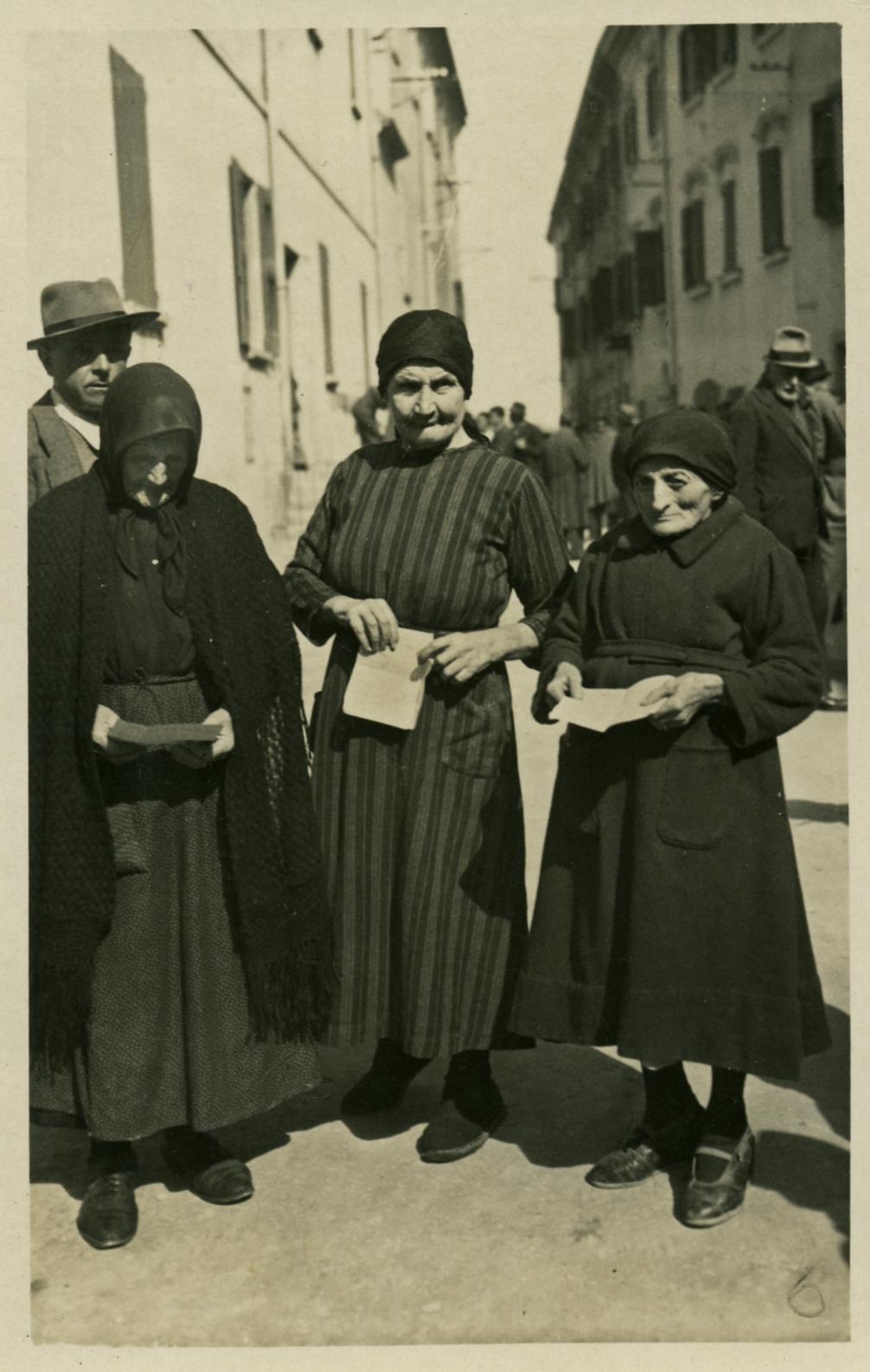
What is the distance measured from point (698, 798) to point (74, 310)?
1790 mm

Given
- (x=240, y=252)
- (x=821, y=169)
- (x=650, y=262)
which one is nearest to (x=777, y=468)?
(x=240, y=252)

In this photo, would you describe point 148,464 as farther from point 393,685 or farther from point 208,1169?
point 208,1169

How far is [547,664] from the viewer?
10.3ft

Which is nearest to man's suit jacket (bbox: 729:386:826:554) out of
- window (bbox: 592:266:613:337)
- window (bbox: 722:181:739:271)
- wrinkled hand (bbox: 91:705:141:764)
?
wrinkled hand (bbox: 91:705:141:764)

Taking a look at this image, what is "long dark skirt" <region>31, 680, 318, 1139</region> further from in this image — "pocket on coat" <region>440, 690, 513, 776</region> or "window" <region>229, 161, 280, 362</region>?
"window" <region>229, 161, 280, 362</region>

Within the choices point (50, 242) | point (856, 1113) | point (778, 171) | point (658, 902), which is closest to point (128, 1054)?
point (658, 902)

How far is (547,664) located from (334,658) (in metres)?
0.56

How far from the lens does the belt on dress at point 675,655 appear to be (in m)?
2.96

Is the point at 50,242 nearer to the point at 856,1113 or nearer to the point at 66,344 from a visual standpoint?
the point at 66,344

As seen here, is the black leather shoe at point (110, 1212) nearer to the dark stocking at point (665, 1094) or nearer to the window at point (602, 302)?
the dark stocking at point (665, 1094)

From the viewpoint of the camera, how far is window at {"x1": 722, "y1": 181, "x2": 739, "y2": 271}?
19.4 meters

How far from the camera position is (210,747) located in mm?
3012

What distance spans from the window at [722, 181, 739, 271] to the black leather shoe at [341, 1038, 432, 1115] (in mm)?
17426

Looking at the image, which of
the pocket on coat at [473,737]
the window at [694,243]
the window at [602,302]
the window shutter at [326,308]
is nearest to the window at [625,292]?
the window at [602,302]
